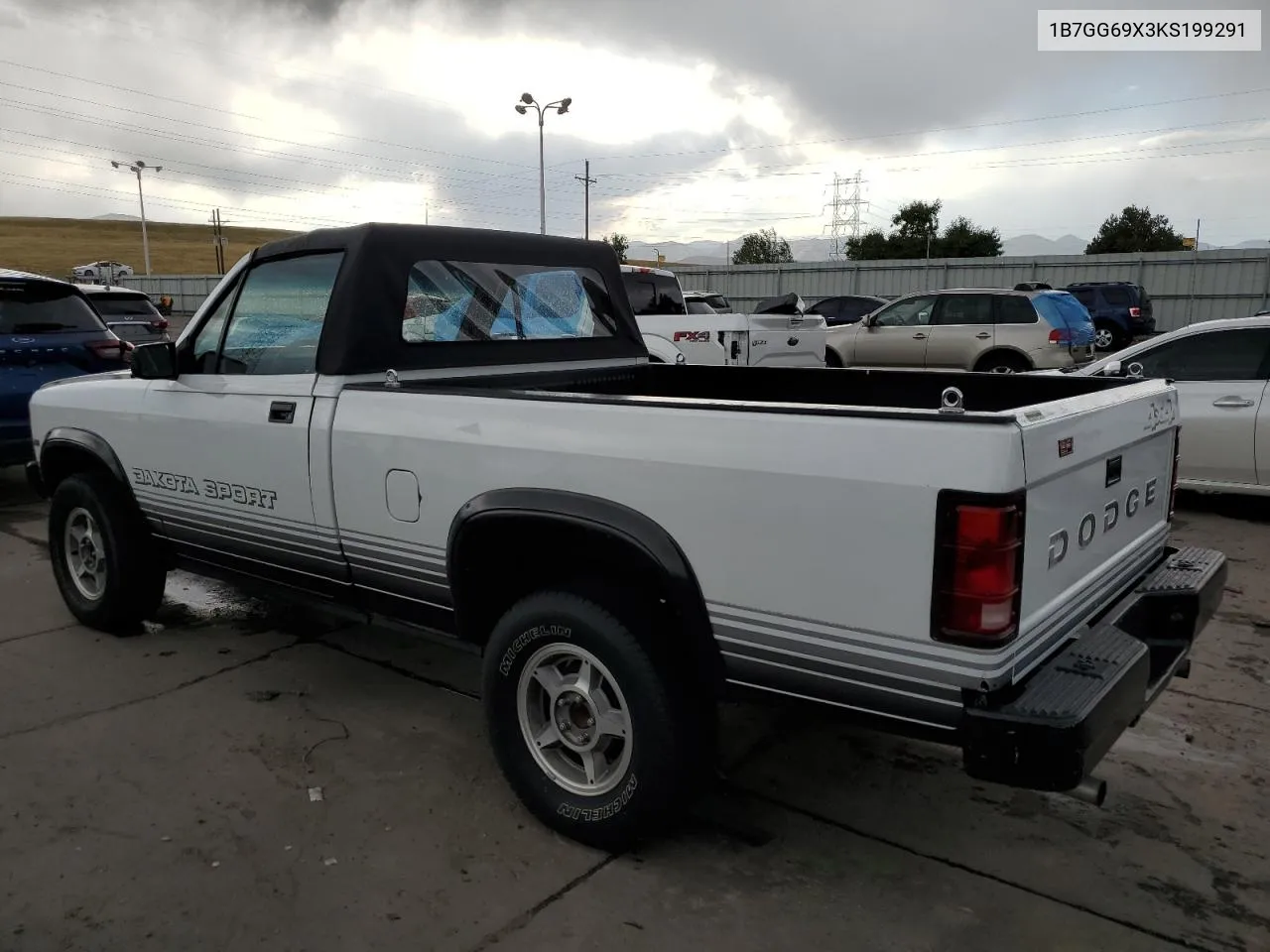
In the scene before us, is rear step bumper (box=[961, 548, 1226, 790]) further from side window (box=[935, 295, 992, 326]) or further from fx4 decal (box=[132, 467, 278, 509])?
side window (box=[935, 295, 992, 326])

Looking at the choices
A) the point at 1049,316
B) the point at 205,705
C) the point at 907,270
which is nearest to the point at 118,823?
the point at 205,705

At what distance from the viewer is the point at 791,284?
3866 centimetres

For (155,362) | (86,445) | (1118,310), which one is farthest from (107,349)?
(1118,310)

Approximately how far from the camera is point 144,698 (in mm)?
4070

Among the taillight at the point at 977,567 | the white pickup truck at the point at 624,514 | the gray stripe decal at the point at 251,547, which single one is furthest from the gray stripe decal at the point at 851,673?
the gray stripe decal at the point at 251,547

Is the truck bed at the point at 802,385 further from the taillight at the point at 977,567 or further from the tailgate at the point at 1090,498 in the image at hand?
the taillight at the point at 977,567

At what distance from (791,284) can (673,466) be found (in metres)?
37.5

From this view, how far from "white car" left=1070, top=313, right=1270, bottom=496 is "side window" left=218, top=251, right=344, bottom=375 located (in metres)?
5.65

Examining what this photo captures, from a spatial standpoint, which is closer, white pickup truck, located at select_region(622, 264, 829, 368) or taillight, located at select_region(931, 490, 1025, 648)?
taillight, located at select_region(931, 490, 1025, 648)

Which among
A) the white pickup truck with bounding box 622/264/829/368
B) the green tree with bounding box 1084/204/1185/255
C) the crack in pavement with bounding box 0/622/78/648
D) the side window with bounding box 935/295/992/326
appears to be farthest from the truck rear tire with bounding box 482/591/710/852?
the green tree with bounding box 1084/204/1185/255

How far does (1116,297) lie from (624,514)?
2675 centimetres

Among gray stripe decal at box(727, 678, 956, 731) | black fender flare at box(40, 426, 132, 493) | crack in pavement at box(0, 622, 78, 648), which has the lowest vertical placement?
crack in pavement at box(0, 622, 78, 648)

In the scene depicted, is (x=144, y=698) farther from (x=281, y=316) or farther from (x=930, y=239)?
(x=930, y=239)

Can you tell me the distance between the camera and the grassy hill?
86.5 meters
